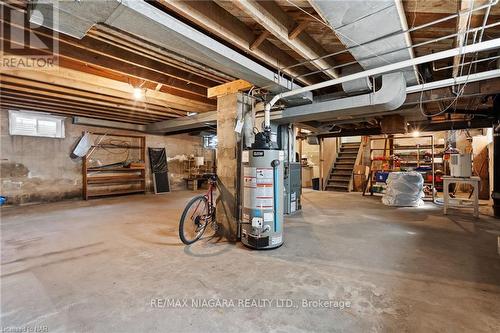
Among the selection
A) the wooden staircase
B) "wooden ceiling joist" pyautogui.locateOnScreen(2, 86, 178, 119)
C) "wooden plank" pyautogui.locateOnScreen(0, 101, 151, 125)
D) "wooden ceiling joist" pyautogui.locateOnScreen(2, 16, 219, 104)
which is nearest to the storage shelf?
the wooden staircase

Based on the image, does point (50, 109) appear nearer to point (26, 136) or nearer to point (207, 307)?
point (26, 136)

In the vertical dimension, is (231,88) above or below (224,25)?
below

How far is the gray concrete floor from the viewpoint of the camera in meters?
1.52

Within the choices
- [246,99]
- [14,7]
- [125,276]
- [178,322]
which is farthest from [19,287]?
[246,99]

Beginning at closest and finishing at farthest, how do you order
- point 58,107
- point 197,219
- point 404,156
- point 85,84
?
point 197,219
point 85,84
point 58,107
point 404,156

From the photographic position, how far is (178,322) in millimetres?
1508

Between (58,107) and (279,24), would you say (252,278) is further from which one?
(58,107)

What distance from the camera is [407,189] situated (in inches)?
213

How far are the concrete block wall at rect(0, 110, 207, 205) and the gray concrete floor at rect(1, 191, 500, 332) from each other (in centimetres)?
230

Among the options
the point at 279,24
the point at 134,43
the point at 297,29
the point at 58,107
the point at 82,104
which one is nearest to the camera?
the point at 279,24

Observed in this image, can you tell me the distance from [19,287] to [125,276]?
2.55 ft

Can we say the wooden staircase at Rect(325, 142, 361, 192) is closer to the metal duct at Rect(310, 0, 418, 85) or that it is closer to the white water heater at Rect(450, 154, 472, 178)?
the white water heater at Rect(450, 154, 472, 178)

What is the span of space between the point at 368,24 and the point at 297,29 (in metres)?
0.60

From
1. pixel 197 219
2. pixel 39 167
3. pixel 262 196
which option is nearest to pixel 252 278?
pixel 262 196
